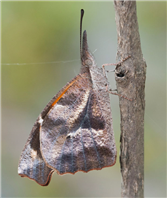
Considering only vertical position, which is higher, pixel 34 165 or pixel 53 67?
pixel 53 67

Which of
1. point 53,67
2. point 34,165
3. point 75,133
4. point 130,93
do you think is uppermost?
point 53,67

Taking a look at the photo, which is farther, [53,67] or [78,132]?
[53,67]

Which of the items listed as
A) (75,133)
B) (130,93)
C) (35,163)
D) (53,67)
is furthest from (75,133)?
(53,67)

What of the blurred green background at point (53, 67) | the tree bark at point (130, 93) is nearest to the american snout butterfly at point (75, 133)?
the tree bark at point (130, 93)

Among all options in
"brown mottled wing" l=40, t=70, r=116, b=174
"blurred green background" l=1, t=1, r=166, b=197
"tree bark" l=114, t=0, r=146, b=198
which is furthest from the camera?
"blurred green background" l=1, t=1, r=166, b=197

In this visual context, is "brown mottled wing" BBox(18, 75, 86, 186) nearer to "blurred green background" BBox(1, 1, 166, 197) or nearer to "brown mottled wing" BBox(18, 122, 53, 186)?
"brown mottled wing" BBox(18, 122, 53, 186)

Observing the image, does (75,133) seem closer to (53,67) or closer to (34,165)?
(34,165)

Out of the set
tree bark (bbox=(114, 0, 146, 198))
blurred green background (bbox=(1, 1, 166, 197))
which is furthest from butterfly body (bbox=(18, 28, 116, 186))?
blurred green background (bbox=(1, 1, 166, 197))
